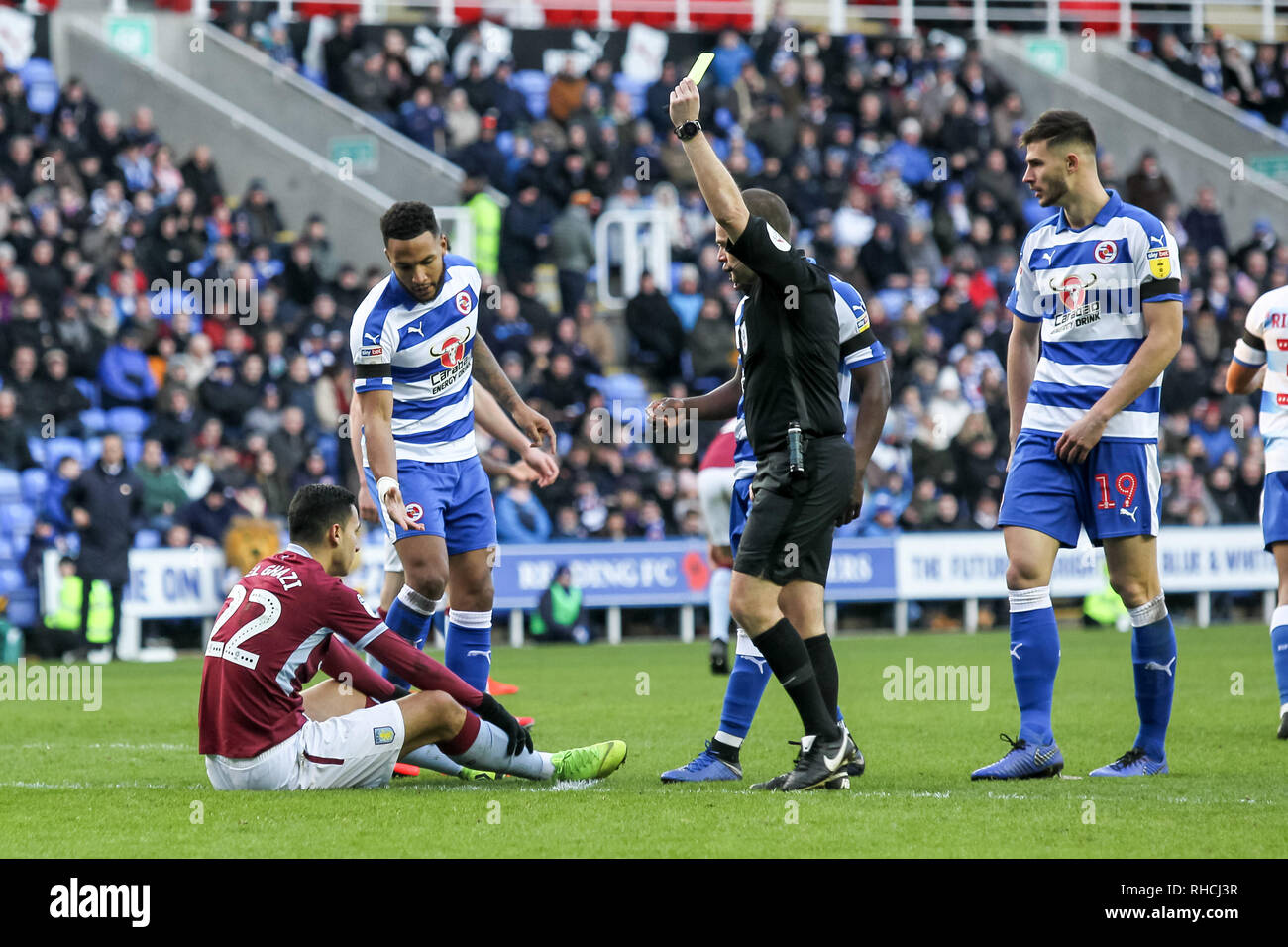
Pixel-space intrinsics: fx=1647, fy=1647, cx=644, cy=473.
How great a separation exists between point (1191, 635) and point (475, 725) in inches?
429

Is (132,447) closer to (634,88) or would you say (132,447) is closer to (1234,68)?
(634,88)

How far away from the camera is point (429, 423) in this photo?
7.55 metres

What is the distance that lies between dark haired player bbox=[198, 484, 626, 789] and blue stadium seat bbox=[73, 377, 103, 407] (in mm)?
11286

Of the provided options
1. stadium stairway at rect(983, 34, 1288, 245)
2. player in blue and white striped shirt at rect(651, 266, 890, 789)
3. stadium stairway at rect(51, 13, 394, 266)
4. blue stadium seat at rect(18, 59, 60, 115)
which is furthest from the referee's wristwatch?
stadium stairway at rect(983, 34, 1288, 245)

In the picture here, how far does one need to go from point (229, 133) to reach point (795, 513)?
1677 cm

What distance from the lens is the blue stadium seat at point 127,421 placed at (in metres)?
16.6

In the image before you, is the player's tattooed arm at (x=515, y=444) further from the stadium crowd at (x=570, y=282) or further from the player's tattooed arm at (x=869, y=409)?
the stadium crowd at (x=570, y=282)

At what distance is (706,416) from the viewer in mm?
7258

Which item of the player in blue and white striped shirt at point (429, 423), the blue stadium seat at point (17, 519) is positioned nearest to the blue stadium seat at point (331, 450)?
the blue stadium seat at point (17, 519)

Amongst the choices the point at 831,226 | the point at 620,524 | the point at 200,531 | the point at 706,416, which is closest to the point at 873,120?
the point at 831,226

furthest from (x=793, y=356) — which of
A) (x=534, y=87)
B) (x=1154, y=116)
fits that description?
(x=1154, y=116)

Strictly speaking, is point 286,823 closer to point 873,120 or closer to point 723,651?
point 723,651

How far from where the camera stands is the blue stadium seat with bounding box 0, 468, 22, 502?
15.7 m

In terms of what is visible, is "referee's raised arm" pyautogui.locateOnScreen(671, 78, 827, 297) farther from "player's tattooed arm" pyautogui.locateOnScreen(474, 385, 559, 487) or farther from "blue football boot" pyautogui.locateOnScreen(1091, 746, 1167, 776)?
"blue football boot" pyautogui.locateOnScreen(1091, 746, 1167, 776)
